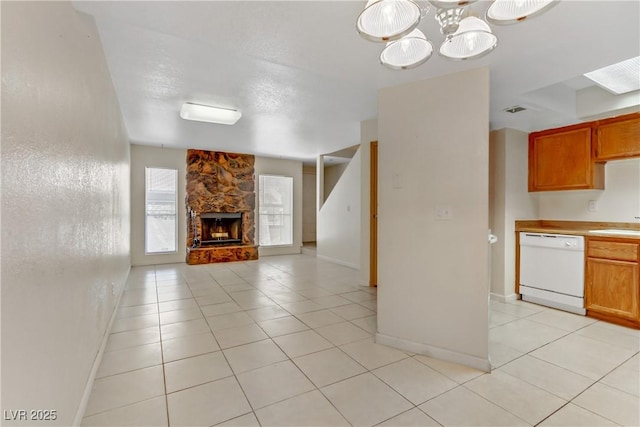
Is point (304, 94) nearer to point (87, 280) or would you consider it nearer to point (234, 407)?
point (87, 280)

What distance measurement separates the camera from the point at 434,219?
228 cm

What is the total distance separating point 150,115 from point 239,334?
3.10 meters

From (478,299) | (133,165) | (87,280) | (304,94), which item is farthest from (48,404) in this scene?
(133,165)

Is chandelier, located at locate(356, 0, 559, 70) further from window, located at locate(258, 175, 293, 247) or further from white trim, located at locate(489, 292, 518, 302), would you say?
window, located at locate(258, 175, 293, 247)

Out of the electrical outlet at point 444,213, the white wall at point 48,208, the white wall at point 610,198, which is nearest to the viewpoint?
the white wall at point 48,208

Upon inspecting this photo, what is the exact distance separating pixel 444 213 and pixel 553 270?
217 cm

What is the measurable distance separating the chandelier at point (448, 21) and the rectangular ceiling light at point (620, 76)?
6.31 feet

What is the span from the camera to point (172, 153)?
5.92 m

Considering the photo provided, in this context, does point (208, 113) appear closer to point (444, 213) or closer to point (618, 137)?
point (444, 213)

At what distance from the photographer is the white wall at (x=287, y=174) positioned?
22.5 feet

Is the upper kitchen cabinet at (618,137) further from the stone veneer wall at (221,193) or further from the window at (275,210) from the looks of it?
the stone veneer wall at (221,193)

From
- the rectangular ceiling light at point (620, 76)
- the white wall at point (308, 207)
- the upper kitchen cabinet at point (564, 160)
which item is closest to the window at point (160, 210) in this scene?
the white wall at point (308, 207)

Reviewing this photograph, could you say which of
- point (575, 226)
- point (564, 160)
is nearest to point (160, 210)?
point (564, 160)

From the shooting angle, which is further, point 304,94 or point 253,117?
point 253,117
